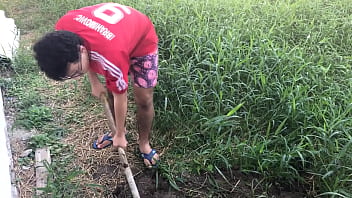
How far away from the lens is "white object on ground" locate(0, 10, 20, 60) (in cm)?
405

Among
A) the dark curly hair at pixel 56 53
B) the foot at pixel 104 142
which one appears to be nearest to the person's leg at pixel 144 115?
the foot at pixel 104 142

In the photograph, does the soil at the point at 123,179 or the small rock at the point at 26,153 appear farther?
the small rock at the point at 26,153

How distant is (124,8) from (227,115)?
1.07 m

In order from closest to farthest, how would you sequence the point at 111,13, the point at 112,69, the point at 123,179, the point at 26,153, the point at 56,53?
the point at 56,53, the point at 112,69, the point at 111,13, the point at 123,179, the point at 26,153

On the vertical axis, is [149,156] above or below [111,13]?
below

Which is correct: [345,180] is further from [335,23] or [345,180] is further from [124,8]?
[335,23]

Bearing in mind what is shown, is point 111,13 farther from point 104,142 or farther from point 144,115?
point 104,142

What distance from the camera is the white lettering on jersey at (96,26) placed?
6.84ft

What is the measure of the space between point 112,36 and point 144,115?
0.77 m

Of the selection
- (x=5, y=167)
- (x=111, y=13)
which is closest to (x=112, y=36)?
(x=111, y=13)

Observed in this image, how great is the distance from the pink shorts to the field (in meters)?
0.53

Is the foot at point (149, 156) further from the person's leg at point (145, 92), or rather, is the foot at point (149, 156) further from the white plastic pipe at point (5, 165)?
the white plastic pipe at point (5, 165)

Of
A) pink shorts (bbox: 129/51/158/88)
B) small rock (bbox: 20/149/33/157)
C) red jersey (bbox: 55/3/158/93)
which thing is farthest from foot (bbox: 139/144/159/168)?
small rock (bbox: 20/149/33/157)

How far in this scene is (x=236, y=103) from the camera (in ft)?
9.77
